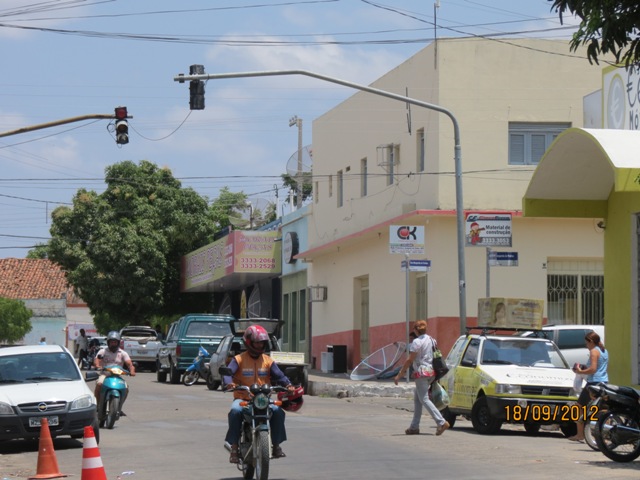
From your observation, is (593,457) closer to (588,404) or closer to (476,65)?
(588,404)

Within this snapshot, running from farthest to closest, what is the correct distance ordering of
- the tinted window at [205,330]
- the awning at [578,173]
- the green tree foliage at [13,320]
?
the green tree foliage at [13,320] < the tinted window at [205,330] < the awning at [578,173]

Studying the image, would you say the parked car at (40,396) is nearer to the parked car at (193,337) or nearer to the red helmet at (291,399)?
the red helmet at (291,399)

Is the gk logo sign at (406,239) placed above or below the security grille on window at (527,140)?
below

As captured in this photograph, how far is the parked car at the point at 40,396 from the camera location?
17234 mm

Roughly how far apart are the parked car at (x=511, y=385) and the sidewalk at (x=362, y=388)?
835 cm

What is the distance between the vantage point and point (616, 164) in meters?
17.8

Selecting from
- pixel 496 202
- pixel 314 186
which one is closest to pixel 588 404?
pixel 496 202

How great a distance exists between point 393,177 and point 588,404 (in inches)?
806

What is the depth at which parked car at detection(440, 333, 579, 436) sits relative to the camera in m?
19.2

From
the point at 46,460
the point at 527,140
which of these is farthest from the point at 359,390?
the point at 46,460

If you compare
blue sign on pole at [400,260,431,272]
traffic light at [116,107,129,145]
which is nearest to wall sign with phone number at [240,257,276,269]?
blue sign on pole at [400,260,431,272]

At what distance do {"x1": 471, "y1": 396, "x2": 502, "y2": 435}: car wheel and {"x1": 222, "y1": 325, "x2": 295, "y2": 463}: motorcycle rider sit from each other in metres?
6.51

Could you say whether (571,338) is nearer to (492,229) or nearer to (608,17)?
(492,229)
